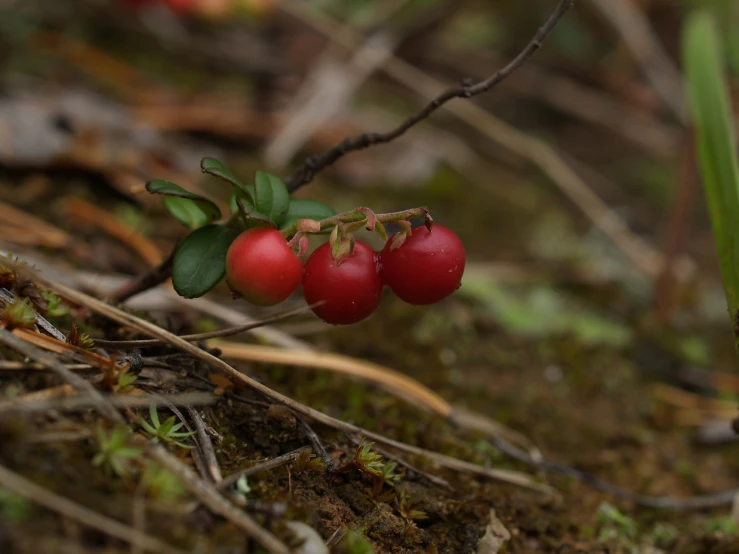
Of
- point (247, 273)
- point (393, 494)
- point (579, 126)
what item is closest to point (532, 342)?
point (393, 494)

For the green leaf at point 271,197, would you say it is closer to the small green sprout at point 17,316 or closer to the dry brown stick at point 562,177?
the small green sprout at point 17,316

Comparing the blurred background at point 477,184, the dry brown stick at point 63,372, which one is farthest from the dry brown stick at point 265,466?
the blurred background at point 477,184

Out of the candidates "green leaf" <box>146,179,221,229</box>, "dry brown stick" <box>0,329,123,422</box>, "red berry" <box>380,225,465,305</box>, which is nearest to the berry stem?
"red berry" <box>380,225,465,305</box>

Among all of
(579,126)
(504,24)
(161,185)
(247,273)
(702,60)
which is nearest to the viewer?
(247,273)

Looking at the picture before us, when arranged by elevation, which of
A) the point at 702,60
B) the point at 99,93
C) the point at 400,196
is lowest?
the point at 99,93

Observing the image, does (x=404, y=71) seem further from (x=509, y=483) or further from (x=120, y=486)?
(x=120, y=486)

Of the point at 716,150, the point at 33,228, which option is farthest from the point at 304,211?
the point at 33,228

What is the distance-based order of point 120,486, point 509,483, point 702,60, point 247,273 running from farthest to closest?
1. point 702,60
2. point 509,483
3. point 247,273
4. point 120,486
